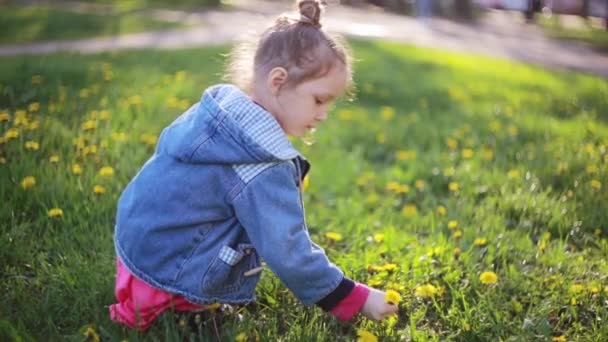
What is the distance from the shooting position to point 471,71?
7043 mm

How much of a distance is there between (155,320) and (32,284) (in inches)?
19.5

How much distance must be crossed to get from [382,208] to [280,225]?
1.53 m

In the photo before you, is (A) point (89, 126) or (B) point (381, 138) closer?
(A) point (89, 126)

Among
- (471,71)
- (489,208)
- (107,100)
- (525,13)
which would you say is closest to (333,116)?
(107,100)

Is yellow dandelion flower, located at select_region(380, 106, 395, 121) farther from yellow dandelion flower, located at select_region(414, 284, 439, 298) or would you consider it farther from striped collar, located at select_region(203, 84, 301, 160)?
striped collar, located at select_region(203, 84, 301, 160)

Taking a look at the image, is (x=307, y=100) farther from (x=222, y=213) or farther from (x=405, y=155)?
(x=405, y=155)

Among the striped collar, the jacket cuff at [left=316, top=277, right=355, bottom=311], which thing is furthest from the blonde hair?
the jacket cuff at [left=316, top=277, right=355, bottom=311]

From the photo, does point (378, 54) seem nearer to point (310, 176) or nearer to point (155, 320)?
point (310, 176)

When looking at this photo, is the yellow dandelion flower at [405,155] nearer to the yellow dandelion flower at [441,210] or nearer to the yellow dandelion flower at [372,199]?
the yellow dandelion flower at [372,199]

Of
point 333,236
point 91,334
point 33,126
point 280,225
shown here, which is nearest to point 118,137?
point 33,126

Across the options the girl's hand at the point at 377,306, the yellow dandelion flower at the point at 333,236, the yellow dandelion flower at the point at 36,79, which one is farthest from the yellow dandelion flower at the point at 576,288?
the yellow dandelion flower at the point at 36,79

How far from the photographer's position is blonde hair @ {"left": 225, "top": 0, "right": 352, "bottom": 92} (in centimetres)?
168

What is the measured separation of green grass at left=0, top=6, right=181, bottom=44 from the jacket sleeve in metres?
6.48

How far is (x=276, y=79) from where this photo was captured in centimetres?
169
